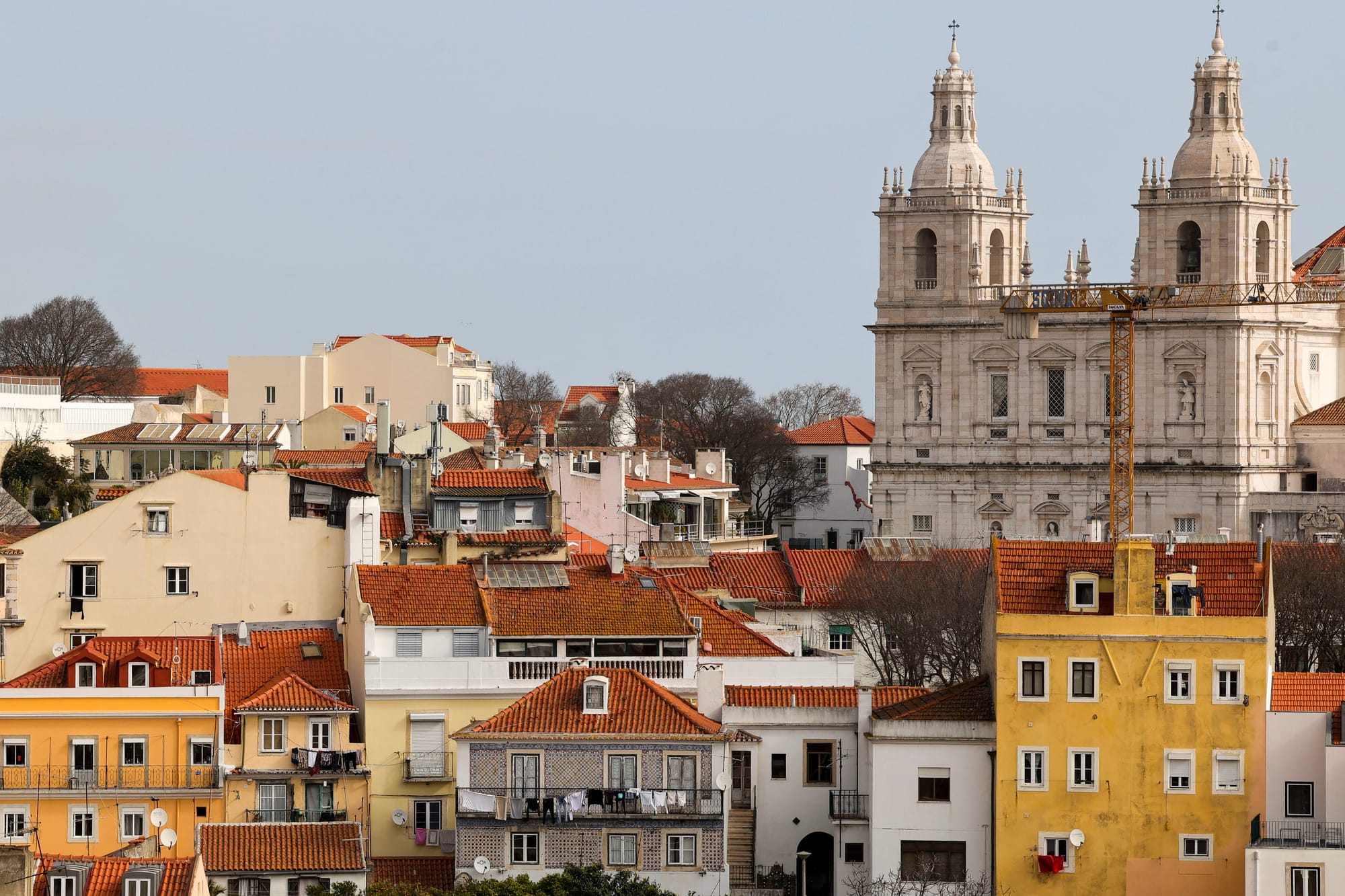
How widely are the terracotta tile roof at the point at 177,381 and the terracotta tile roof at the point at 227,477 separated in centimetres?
9683

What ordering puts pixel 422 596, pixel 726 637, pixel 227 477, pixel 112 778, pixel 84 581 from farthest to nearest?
pixel 227 477 → pixel 84 581 → pixel 726 637 → pixel 422 596 → pixel 112 778

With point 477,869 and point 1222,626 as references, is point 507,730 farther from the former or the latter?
point 1222,626

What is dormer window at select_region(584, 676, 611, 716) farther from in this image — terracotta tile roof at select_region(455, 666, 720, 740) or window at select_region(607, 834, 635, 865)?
window at select_region(607, 834, 635, 865)

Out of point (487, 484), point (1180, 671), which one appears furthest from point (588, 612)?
point (487, 484)

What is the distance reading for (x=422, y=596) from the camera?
2295 inches

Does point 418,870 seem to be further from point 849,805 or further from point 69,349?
point 69,349

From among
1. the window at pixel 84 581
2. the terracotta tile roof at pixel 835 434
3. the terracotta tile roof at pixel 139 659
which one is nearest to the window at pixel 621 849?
the terracotta tile roof at pixel 139 659

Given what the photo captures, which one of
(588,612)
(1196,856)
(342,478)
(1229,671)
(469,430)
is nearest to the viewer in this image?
(1196,856)

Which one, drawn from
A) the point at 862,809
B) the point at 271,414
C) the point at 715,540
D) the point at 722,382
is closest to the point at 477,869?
the point at 862,809

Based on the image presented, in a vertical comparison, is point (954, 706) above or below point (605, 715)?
above

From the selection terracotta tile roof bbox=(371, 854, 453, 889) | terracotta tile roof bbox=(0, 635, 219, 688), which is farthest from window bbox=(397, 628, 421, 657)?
terracotta tile roof bbox=(371, 854, 453, 889)

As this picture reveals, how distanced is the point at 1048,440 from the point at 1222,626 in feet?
223

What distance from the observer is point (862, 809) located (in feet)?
174

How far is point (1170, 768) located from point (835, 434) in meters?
104
